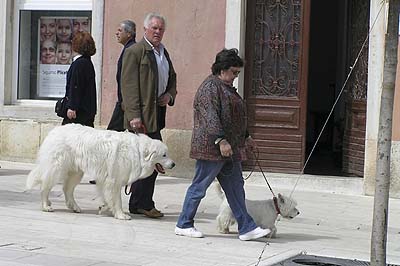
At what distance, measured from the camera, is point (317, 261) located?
25.9 feet

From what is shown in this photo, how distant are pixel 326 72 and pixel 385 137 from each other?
10012 mm

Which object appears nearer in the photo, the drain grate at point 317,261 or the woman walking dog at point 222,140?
the drain grate at point 317,261

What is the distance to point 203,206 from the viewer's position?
1088cm

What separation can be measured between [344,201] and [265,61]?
93.5 inches

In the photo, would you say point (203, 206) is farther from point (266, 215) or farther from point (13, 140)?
point (13, 140)

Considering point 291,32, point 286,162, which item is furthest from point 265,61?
point 286,162

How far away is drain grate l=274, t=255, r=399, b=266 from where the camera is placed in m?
7.76

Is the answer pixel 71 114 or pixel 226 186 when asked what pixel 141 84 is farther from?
pixel 71 114

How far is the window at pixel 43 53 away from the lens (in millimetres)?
14555

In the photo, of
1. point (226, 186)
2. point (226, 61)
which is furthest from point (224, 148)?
point (226, 61)

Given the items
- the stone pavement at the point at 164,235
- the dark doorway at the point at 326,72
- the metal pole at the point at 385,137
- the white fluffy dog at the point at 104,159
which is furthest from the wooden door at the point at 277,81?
the metal pole at the point at 385,137

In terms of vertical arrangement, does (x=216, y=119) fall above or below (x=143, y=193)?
above

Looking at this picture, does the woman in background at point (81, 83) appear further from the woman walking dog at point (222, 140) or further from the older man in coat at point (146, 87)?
the woman walking dog at point (222, 140)

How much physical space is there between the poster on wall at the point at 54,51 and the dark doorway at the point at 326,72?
4174 millimetres
